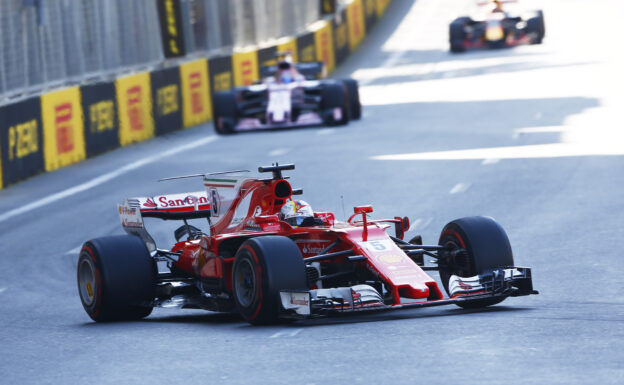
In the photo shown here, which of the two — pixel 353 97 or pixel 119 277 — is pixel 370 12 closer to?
pixel 353 97

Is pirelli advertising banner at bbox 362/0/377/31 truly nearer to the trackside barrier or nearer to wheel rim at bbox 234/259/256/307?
the trackside barrier

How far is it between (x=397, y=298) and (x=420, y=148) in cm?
1393

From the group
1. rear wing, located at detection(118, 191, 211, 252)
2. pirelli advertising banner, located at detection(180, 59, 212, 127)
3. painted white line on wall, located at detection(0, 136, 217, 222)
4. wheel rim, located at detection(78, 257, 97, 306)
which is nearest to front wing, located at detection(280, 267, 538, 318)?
wheel rim, located at detection(78, 257, 97, 306)

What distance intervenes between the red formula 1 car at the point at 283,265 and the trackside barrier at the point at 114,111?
33.6 feet

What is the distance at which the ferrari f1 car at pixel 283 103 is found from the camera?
26.8 m

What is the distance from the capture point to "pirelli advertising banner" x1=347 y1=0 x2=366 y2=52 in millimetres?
50562

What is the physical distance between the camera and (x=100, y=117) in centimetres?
2564

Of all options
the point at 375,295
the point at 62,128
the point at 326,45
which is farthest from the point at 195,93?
the point at 375,295

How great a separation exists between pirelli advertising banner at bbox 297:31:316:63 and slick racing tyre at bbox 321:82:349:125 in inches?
555

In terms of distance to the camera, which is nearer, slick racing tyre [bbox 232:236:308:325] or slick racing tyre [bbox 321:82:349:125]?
slick racing tyre [bbox 232:236:308:325]

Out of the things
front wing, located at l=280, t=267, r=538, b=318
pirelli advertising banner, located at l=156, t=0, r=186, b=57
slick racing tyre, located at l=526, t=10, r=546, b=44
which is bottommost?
front wing, located at l=280, t=267, r=538, b=318

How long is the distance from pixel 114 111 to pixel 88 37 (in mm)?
1529

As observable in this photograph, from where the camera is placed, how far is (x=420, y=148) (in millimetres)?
23906

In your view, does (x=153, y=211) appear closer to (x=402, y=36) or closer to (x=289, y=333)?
(x=289, y=333)
